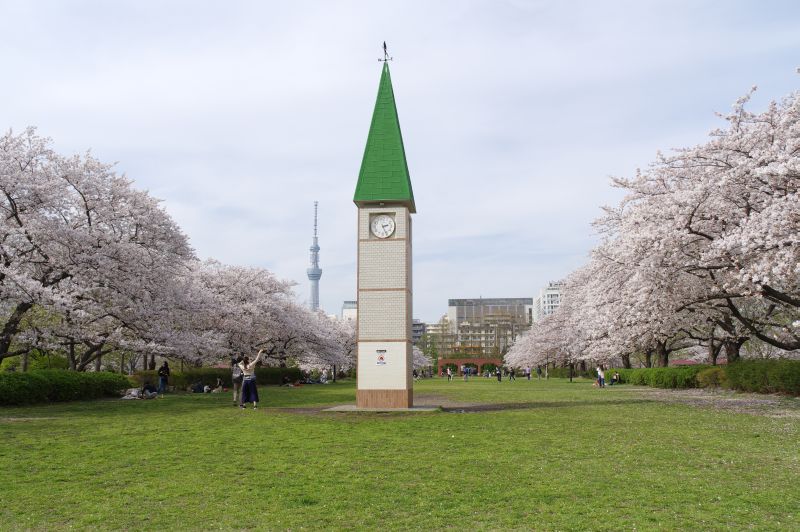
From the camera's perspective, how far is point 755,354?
2365 inches

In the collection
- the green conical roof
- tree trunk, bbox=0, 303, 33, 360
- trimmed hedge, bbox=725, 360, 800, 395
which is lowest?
trimmed hedge, bbox=725, 360, 800, 395

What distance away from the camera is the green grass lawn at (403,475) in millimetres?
7352

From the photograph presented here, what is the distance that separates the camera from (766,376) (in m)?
28.8

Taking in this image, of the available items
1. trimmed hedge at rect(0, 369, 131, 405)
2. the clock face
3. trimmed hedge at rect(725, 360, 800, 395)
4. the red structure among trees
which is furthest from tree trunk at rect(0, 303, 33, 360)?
the red structure among trees

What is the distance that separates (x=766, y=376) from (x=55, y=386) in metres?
27.8

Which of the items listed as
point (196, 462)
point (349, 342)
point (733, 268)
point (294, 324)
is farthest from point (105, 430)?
point (349, 342)

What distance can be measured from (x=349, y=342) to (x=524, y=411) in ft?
218

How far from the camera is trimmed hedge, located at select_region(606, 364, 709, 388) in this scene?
1548 inches

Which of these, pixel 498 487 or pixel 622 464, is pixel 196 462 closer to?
pixel 498 487

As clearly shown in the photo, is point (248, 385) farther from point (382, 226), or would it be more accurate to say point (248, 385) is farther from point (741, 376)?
point (741, 376)

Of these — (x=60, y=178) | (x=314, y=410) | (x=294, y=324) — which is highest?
(x=60, y=178)

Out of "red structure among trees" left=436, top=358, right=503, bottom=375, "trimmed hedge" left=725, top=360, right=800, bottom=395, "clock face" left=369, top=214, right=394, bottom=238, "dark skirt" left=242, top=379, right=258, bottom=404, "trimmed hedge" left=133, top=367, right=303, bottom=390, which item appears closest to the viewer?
"clock face" left=369, top=214, right=394, bottom=238

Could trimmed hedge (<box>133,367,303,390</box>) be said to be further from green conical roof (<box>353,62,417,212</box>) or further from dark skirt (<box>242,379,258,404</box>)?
green conical roof (<box>353,62,417,212</box>)

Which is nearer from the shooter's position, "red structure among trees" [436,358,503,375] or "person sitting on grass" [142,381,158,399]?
"person sitting on grass" [142,381,158,399]
